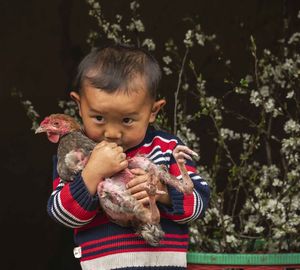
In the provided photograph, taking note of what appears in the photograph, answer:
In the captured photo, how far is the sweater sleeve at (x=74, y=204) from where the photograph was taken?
6.82 ft

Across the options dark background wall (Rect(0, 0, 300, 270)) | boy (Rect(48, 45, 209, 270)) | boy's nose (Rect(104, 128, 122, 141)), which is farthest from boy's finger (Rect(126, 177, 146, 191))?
dark background wall (Rect(0, 0, 300, 270))

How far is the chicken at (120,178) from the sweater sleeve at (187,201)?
8 centimetres

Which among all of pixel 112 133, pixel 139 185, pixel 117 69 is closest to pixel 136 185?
pixel 139 185

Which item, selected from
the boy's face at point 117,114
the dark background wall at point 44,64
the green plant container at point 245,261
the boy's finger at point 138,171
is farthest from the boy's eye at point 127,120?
the dark background wall at point 44,64

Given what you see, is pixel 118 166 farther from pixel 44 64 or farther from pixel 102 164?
pixel 44 64

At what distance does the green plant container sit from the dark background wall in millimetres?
1510

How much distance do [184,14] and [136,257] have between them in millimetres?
2082

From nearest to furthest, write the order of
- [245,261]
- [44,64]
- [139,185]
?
[139,185] → [245,261] → [44,64]

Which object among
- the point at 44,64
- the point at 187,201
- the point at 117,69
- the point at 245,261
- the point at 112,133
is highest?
the point at 44,64

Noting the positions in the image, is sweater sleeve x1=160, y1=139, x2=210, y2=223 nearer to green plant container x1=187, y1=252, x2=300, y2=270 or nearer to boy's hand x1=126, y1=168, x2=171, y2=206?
boy's hand x1=126, y1=168, x2=171, y2=206

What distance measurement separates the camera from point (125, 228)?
2137 mm

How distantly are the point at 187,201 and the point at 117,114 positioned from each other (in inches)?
12.2

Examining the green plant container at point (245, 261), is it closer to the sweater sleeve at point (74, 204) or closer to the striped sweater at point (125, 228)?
the striped sweater at point (125, 228)

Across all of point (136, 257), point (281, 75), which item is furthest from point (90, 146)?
point (281, 75)
